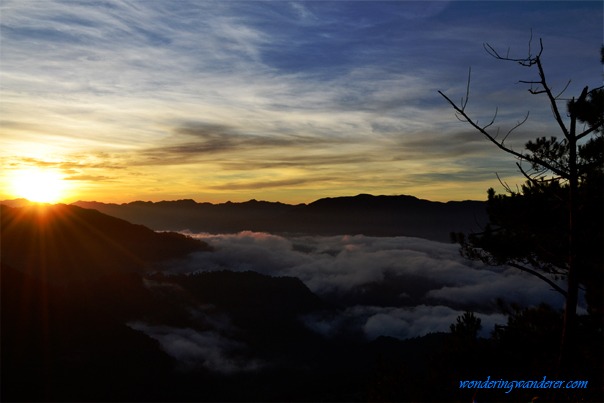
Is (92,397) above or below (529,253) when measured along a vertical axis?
below

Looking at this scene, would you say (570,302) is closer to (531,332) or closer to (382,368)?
(531,332)

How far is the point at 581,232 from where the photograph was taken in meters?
16.1

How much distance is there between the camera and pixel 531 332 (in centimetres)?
1850

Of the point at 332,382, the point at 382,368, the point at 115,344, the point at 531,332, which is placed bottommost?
the point at 332,382

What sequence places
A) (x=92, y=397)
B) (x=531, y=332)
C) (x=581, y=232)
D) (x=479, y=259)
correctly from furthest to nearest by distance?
(x=92, y=397), (x=479, y=259), (x=531, y=332), (x=581, y=232)

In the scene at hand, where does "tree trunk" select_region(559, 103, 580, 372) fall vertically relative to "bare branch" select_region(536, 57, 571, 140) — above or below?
below

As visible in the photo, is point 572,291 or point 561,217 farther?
point 561,217

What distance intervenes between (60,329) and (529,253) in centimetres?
20250

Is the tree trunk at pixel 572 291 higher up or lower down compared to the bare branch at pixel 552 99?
lower down

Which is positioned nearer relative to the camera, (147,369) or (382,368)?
(382,368)

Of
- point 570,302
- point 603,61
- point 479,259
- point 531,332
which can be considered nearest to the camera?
point 570,302

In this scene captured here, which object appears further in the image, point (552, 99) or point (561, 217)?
point (561, 217)

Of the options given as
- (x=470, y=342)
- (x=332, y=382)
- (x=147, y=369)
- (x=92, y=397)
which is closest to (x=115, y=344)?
(x=147, y=369)

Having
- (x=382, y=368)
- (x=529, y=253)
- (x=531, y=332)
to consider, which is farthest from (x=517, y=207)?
(x=382, y=368)
